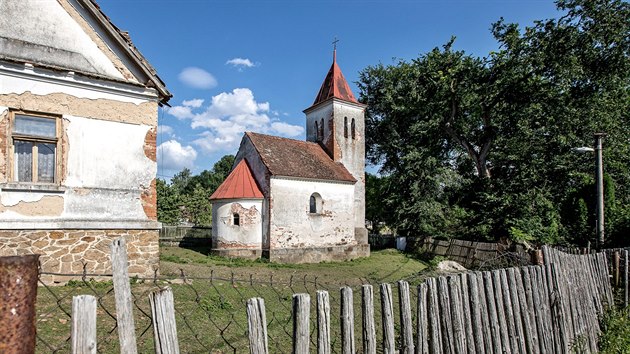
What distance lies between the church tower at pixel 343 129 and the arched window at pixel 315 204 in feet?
11.9

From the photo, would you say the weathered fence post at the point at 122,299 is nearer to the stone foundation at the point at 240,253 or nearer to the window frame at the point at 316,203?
the stone foundation at the point at 240,253

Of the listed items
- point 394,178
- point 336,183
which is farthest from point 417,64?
point 336,183

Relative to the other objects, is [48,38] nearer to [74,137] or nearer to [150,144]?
[74,137]

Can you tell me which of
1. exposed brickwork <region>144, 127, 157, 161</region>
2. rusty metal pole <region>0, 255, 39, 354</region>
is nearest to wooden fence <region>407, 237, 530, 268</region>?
exposed brickwork <region>144, 127, 157, 161</region>

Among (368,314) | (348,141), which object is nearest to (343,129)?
(348,141)

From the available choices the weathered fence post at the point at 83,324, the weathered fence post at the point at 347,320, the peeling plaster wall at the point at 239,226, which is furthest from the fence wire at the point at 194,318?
the peeling plaster wall at the point at 239,226

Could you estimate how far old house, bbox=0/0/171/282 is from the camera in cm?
→ 856

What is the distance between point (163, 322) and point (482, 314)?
3.43 metres

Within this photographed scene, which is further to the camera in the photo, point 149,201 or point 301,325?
point 149,201

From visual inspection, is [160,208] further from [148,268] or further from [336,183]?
[148,268]

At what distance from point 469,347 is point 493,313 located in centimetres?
51

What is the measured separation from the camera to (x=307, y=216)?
70.1 feet

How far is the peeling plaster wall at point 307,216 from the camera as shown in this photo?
20172 mm

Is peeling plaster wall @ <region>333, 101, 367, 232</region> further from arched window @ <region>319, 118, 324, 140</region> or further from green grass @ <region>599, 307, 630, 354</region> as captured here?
green grass @ <region>599, 307, 630, 354</region>
